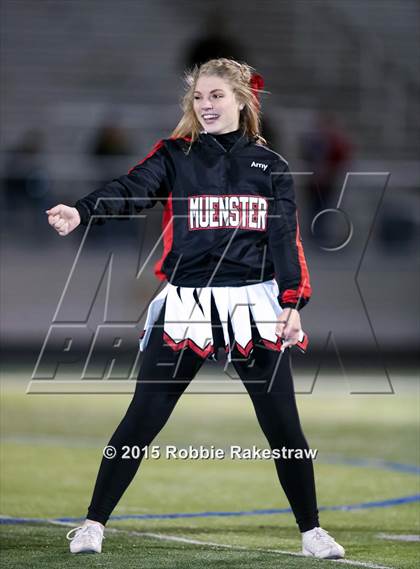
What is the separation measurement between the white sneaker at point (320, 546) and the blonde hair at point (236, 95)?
1460 millimetres

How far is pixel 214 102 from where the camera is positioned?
190 inches

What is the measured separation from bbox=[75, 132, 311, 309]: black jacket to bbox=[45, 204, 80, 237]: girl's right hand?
0.97 ft

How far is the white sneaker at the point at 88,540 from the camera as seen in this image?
15.6 feet

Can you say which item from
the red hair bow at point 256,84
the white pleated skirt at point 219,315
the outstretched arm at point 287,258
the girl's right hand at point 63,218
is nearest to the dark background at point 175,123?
the red hair bow at point 256,84

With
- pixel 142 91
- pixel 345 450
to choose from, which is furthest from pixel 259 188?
pixel 142 91

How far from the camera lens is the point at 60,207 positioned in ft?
14.4

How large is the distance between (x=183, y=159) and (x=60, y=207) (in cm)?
64

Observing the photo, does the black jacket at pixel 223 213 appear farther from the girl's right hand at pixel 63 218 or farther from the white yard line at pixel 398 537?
the white yard line at pixel 398 537

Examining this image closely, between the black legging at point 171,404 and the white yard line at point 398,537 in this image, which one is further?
the white yard line at point 398,537

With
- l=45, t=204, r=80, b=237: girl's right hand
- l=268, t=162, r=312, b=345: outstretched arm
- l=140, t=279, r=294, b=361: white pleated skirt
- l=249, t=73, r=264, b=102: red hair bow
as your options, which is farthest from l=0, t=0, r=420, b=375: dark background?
l=45, t=204, r=80, b=237: girl's right hand

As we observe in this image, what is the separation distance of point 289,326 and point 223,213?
475 mm

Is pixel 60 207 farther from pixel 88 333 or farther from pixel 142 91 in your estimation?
pixel 142 91

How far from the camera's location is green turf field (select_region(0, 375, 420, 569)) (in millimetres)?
5035

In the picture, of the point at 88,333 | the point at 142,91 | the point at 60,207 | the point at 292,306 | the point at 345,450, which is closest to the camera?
the point at 60,207
